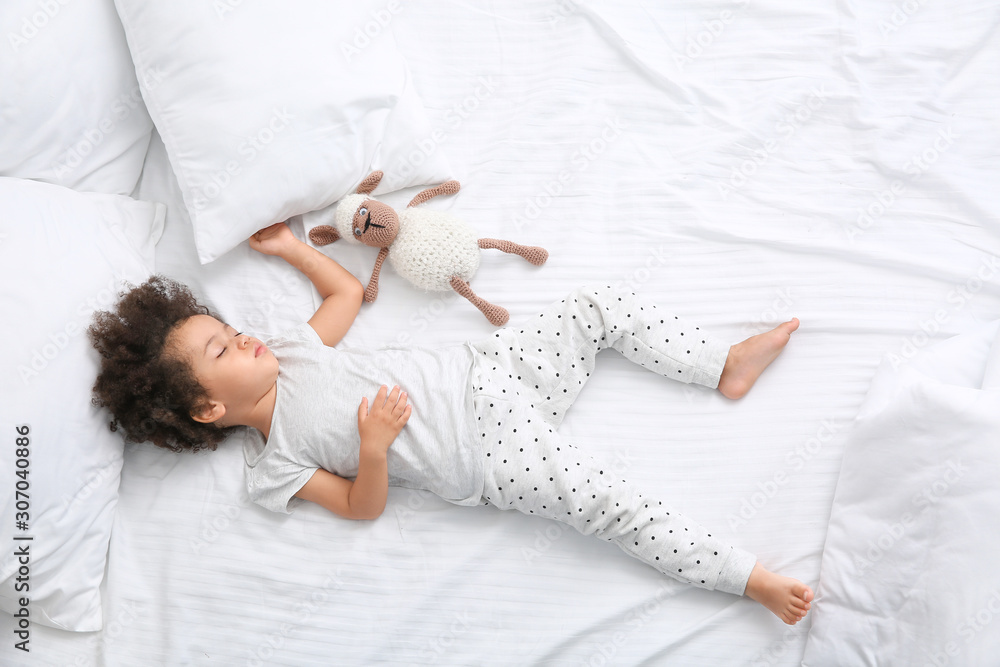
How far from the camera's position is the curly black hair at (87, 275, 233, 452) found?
1045 mm

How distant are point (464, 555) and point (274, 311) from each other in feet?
1.93

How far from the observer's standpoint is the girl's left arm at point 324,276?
1.20 metres

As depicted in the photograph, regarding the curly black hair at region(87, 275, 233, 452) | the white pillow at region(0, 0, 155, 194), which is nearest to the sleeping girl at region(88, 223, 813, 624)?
the curly black hair at region(87, 275, 233, 452)

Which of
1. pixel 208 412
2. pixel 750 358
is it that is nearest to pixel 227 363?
pixel 208 412

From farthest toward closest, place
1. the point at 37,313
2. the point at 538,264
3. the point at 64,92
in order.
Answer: the point at 538,264 < the point at 64,92 < the point at 37,313

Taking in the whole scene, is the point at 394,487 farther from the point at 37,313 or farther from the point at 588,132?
the point at 588,132

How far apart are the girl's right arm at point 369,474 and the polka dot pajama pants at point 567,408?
15cm

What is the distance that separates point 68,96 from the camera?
3.58 ft

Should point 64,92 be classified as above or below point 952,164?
below

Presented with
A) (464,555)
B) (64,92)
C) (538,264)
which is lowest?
(464,555)

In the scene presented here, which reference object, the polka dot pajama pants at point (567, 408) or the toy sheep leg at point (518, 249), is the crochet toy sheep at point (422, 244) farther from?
the polka dot pajama pants at point (567, 408)

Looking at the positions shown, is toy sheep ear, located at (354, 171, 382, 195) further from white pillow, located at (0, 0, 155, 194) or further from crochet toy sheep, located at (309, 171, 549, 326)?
white pillow, located at (0, 0, 155, 194)

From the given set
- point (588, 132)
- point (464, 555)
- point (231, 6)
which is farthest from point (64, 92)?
point (464, 555)

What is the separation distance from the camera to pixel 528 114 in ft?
4.27
